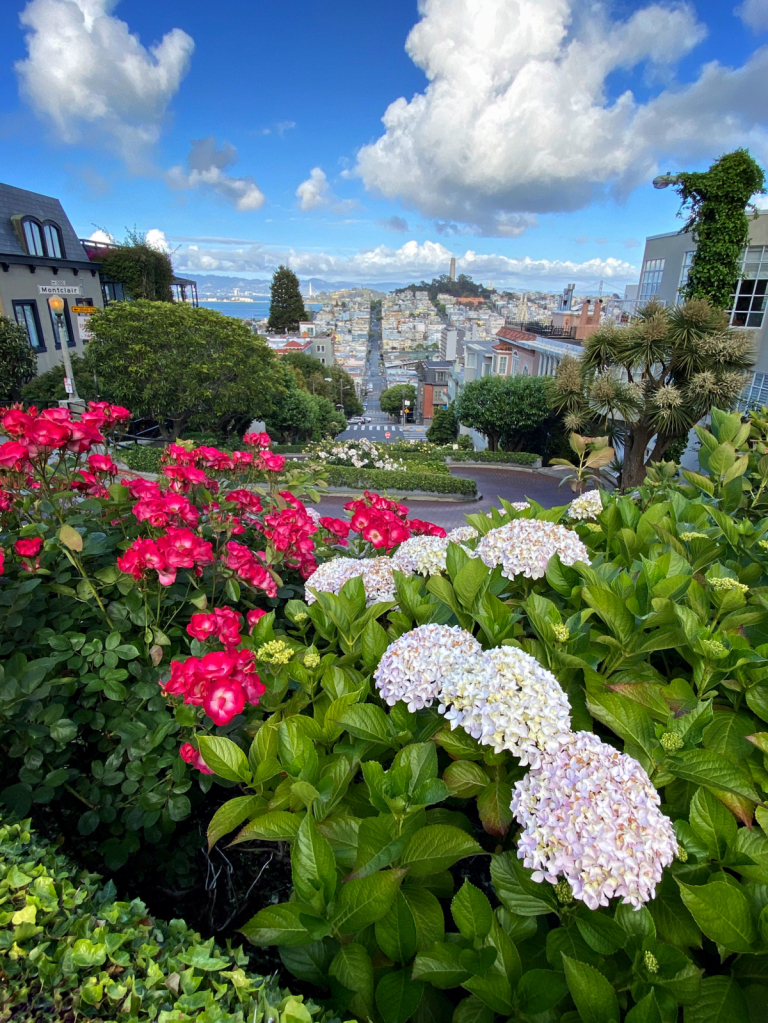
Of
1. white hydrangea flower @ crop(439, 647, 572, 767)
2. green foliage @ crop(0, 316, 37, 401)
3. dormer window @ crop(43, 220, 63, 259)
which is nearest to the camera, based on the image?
white hydrangea flower @ crop(439, 647, 572, 767)

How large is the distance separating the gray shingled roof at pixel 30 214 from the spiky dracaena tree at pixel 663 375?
77.7 feet

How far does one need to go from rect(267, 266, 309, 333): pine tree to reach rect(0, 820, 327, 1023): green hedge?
73768mm

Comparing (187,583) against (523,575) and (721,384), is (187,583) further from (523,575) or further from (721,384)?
(721,384)

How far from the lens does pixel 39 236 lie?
2481 cm

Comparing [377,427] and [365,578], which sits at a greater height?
[365,578]

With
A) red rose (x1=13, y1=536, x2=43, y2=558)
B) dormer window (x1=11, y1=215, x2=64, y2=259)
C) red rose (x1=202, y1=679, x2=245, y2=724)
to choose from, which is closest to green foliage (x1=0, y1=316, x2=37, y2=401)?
dormer window (x1=11, y1=215, x2=64, y2=259)

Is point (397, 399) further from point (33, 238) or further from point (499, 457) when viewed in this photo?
point (499, 457)

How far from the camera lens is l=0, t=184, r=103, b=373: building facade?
22.6m

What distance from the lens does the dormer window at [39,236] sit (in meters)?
23.7

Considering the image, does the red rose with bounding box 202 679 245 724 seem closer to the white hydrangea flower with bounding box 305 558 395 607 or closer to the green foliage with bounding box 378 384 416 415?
the white hydrangea flower with bounding box 305 558 395 607

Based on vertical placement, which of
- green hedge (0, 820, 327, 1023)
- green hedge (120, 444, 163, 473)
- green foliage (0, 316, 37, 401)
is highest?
green hedge (0, 820, 327, 1023)

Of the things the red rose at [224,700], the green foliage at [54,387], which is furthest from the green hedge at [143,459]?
the red rose at [224,700]

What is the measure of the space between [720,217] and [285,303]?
211ft

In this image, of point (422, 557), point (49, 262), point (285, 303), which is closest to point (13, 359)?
point (49, 262)
